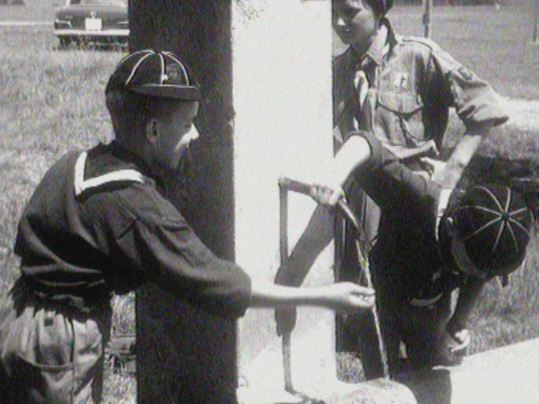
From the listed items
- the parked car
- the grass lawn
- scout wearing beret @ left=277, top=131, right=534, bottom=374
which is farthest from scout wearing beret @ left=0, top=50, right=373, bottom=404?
the parked car

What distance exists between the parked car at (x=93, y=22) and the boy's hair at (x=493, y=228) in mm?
11614

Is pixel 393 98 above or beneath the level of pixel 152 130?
beneath

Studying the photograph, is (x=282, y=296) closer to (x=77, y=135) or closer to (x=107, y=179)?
(x=107, y=179)

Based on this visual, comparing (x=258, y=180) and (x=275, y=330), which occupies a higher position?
(x=258, y=180)

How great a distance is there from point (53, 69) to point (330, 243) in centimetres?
750

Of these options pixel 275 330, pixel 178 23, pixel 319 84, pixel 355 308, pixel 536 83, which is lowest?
pixel 536 83

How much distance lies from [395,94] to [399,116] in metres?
0.08

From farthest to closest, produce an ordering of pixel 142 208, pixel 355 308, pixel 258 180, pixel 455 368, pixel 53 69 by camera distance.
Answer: pixel 53 69, pixel 455 368, pixel 258 180, pixel 355 308, pixel 142 208

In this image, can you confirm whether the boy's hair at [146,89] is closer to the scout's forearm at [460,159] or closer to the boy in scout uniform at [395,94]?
the boy in scout uniform at [395,94]

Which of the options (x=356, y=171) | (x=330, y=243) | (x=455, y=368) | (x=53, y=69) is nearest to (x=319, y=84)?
(x=356, y=171)

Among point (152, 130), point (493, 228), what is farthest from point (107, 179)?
point (493, 228)

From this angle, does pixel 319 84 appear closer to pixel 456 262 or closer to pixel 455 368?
pixel 456 262

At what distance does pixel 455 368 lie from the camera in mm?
3488

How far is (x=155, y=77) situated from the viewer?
256 cm
